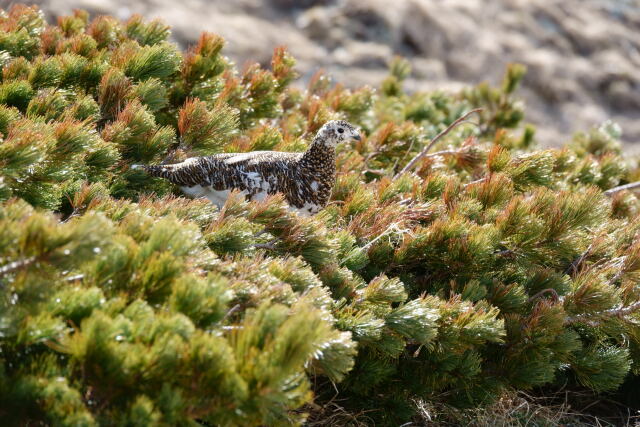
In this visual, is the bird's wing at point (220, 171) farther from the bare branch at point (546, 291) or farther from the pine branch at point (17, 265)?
the pine branch at point (17, 265)

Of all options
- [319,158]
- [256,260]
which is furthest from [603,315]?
[256,260]

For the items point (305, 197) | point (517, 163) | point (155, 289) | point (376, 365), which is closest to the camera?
point (155, 289)

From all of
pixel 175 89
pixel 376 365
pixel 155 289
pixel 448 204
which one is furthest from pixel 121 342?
pixel 175 89

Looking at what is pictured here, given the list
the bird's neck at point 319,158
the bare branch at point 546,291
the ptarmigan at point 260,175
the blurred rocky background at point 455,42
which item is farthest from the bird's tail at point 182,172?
the blurred rocky background at point 455,42

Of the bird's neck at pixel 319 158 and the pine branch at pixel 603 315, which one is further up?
the bird's neck at pixel 319 158

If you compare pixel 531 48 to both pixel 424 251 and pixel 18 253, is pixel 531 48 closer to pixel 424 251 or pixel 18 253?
pixel 424 251

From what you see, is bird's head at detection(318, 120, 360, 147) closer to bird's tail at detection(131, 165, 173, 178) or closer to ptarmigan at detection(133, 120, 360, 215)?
ptarmigan at detection(133, 120, 360, 215)

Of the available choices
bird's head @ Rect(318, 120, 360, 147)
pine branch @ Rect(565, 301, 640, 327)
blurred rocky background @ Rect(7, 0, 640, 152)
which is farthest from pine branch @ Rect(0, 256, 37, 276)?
blurred rocky background @ Rect(7, 0, 640, 152)
